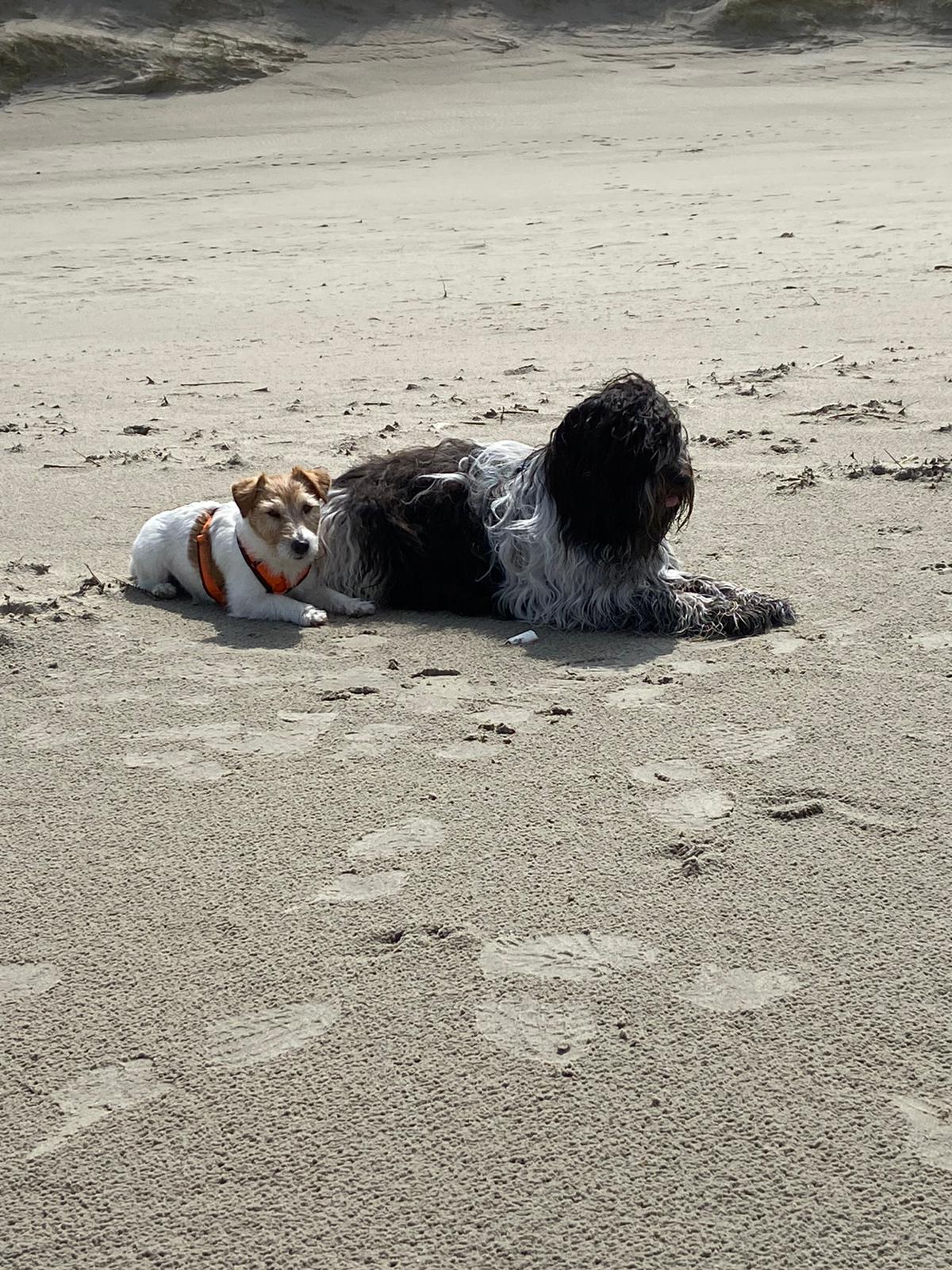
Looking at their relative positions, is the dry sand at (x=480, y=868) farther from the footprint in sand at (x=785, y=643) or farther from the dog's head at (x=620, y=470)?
the dog's head at (x=620, y=470)

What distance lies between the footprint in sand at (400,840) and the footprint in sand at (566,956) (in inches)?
19.3

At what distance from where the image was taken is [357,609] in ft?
18.9

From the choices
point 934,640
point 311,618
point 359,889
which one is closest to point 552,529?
point 311,618

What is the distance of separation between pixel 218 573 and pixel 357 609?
54cm

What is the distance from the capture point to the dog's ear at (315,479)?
5578 millimetres

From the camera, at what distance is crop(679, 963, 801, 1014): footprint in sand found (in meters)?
3.09

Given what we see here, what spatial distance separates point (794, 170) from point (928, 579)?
1334cm

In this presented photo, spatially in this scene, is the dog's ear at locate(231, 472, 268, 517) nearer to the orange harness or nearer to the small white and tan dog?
the small white and tan dog

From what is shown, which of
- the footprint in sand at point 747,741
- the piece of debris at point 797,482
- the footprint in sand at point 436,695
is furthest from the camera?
the piece of debris at point 797,482

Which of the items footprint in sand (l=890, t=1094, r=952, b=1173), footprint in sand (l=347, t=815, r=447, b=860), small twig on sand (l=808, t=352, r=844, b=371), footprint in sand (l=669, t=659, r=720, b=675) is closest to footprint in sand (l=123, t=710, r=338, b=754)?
footprint in sand (l=347, t=815, r=447, b=860)

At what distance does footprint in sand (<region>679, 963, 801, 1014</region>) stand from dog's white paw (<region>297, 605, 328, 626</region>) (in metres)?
2.71

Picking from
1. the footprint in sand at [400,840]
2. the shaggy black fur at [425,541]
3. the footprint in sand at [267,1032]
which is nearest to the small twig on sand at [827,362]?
the shaggy black fur at [425,541]

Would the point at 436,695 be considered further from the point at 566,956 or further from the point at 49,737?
the point at 566,956

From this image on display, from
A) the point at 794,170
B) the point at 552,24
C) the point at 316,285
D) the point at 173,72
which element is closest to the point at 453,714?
the point at 316,285
